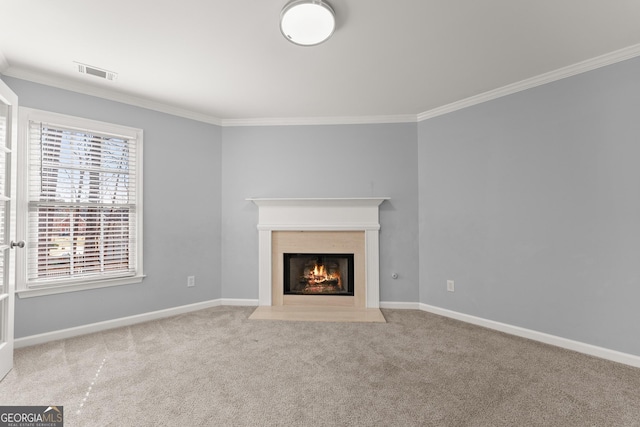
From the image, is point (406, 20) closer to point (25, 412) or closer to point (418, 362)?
point (418, 362)

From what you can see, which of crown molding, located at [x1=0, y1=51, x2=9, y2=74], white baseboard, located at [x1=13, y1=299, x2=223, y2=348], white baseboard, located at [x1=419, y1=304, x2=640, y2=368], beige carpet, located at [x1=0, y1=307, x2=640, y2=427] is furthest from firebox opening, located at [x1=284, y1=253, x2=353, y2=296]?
crown molding, located at [x1=0, y1=51, x2=9, y2=74]

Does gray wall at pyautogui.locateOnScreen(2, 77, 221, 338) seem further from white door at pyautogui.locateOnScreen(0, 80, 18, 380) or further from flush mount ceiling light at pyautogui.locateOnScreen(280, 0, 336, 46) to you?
flush mount ceiling light at pyautogui.locateOnScreen(280, 0, 336, 46)

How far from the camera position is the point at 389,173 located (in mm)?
3613

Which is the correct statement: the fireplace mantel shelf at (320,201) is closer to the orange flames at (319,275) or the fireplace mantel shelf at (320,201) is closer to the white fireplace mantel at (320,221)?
the white fireplace mantel at (320,221)

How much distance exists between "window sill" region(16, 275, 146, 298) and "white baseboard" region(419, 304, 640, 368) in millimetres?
3478

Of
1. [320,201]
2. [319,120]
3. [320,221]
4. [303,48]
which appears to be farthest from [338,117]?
[303,48]

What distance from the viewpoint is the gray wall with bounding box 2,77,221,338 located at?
2.61 meters

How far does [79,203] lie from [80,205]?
23 millimetres

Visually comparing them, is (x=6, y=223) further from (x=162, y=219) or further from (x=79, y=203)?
(x=162, y=219)

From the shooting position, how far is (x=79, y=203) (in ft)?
9.01

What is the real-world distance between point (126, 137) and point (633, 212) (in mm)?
4667

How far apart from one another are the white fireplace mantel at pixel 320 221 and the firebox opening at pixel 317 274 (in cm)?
25

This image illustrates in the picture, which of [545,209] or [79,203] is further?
[79,203]

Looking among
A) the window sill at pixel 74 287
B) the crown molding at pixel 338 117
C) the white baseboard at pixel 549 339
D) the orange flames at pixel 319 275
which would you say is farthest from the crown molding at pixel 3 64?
the white baseboard at pixel 549 339
